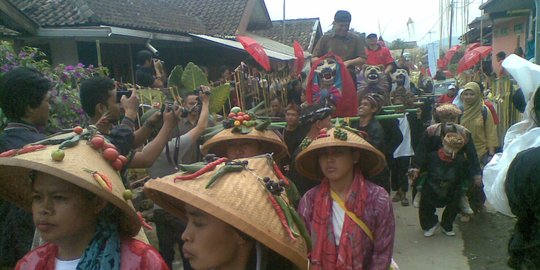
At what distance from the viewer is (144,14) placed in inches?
525

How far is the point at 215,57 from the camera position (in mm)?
15609

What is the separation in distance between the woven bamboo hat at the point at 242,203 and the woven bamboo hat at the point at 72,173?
0.14m

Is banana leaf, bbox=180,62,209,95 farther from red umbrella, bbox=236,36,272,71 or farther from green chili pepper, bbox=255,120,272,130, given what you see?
red umbrella, bbox=236,36,272,71

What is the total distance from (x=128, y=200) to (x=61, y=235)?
292 mm

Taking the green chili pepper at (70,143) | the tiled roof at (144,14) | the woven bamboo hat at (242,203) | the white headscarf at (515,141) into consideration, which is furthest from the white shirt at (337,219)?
the tiled roof at (144,14)

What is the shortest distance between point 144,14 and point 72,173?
12377mm

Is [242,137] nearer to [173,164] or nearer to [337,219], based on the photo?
[173,164]

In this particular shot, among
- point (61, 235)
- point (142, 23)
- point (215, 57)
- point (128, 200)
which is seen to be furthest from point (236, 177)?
point (215, 57)

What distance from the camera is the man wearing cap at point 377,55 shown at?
960cm

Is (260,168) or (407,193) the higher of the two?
(260,168)

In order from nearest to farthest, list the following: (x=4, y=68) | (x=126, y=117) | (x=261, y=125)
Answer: (x=126, y=117)
(x=261, y=125)
(x=4, y=68)

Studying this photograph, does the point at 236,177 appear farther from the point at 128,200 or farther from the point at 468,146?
the point at 468,146

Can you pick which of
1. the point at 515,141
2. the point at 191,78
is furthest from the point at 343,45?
the point at 515,141

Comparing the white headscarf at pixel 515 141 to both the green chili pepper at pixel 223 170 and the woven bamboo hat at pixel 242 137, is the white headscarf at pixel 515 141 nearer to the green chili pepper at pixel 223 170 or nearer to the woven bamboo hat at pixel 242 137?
the green chili pepper at pixel 223 170
